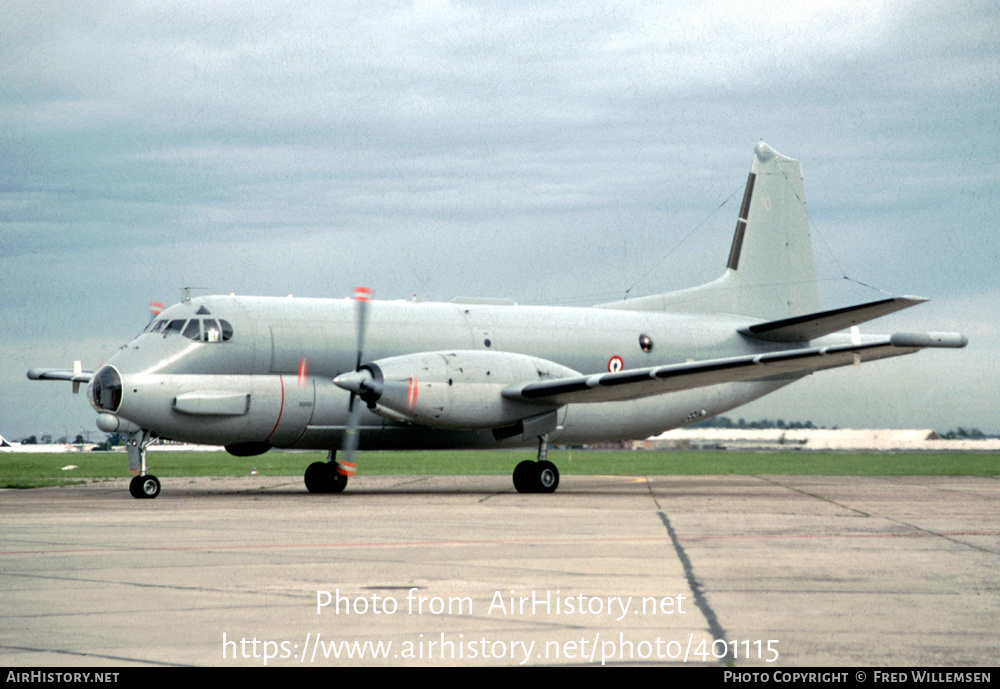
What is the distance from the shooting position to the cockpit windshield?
2142 cm

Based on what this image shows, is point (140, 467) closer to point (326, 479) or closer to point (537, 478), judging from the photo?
point (326, 479)

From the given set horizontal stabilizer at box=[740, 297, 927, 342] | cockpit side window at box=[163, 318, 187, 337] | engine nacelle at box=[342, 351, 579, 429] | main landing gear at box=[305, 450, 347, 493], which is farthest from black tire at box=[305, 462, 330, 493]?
horizontal stabilizer at box=[740, 297, 927, 342]

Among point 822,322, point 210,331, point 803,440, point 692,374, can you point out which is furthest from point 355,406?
point 803,440

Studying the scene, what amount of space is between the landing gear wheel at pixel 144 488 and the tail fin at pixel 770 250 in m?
15.6

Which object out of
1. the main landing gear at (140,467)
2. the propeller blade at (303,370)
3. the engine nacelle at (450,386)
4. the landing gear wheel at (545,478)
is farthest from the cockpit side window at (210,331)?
the landing gear wheel at (545,478)

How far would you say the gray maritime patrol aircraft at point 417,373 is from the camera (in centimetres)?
Result: 2088

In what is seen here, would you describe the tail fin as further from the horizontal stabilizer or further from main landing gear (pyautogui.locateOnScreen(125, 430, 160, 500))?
main landing gear (pyautogui.locateOnScreen(125, 430, 160, 500))

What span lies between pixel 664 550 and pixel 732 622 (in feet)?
13.8

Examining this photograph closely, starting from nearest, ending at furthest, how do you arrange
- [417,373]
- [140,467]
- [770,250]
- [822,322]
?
1. [140,467]
2. [417,373]
3. [822,322]
4. [770,250]

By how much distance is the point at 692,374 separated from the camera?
868 inches

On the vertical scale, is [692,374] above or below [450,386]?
above

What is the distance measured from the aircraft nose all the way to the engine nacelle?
4.19 meters

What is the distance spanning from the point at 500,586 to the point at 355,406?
Result: 13998 mm
